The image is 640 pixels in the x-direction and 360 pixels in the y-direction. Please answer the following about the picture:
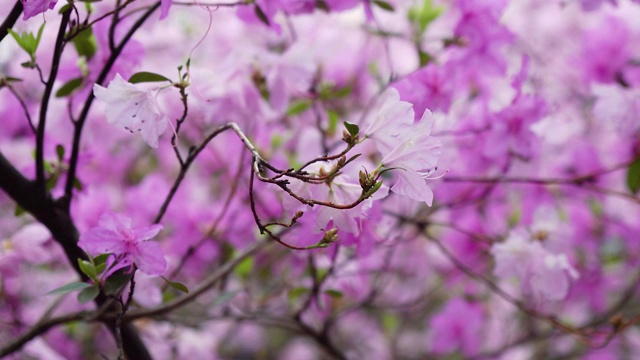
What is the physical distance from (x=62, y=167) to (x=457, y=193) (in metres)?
0.89

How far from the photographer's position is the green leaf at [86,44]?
0.84 metres

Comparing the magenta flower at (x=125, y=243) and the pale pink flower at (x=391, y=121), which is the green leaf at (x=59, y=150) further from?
the pale pink flower at (x=391, y=121)

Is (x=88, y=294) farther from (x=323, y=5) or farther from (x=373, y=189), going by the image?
(x=323, y=5)

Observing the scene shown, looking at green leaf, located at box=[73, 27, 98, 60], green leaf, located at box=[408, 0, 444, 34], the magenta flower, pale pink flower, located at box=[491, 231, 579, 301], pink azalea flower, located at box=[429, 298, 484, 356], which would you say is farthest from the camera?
pink azalea flower, located at box=[429, 298, 484, 356]

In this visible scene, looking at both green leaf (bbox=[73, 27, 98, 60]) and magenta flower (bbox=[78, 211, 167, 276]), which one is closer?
magenta flower (bbox=[78, 211, 167, 276])

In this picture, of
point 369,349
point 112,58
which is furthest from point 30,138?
point 369,349

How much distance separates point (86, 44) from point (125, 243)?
12.6 inches

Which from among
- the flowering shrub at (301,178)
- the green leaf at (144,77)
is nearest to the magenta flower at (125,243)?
the flowering shrub at (301,178)

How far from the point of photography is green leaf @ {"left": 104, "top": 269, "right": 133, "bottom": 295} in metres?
0.70

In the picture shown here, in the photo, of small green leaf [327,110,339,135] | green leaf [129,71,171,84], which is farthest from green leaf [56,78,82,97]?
small green leaf [327,110,339,135]

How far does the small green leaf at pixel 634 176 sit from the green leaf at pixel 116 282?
2.79 ft

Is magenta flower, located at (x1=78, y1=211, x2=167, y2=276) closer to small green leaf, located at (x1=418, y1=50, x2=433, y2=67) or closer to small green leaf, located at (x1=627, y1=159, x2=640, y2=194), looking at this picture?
small green leaf, located at (x1=418, y1=50, x2=433, y2=67)

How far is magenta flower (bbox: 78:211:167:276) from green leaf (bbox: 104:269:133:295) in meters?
0.02

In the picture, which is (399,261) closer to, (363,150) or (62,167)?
(363,150)
